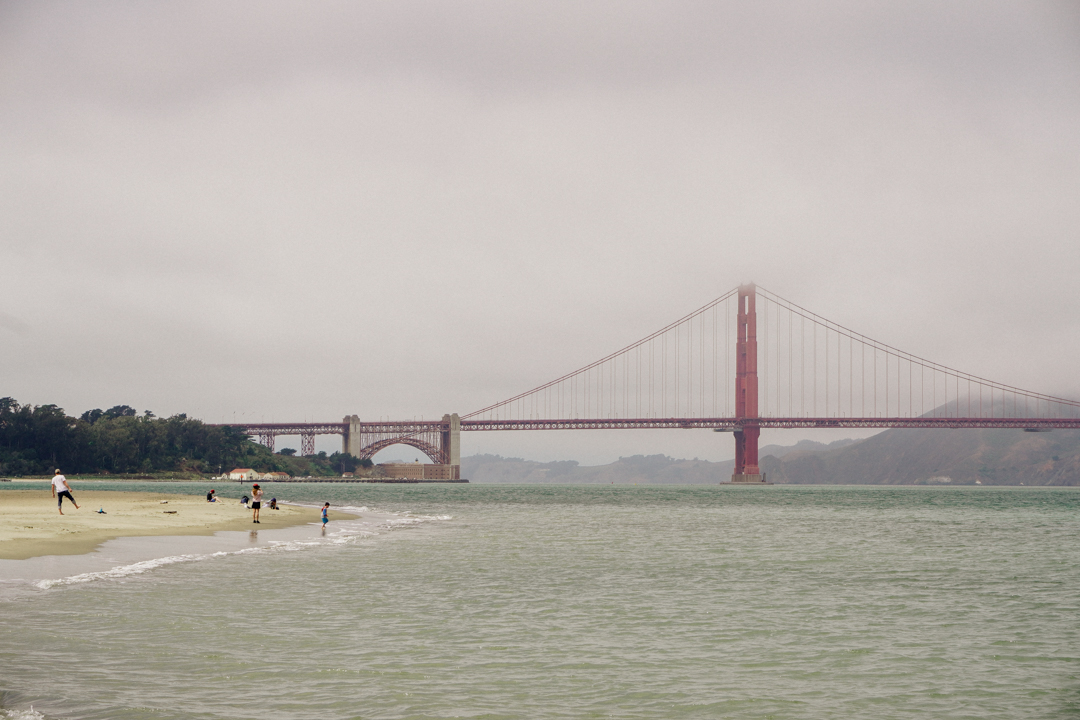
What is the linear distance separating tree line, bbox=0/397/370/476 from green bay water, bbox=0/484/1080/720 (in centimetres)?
14615

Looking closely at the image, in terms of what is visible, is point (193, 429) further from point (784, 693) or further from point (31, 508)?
point (784, 693)

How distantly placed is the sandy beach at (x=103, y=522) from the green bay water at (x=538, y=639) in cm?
436

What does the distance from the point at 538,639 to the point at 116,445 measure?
171 meters

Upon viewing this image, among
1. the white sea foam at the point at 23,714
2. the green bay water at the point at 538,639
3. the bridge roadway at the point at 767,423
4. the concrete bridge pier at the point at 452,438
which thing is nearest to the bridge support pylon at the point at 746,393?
the bridge roadway at the point at 767,423

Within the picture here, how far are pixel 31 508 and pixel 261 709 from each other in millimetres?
33832

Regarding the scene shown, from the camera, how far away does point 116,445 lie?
166m

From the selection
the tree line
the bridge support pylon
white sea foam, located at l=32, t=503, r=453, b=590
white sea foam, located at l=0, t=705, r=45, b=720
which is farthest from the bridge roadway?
white sea foam, located at l=0, t=705, r=45, b=720

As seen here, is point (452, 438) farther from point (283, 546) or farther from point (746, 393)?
point (283, 546)

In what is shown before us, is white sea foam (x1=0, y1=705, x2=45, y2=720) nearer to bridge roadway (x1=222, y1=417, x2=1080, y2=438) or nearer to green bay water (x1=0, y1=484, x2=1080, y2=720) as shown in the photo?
green bay water (x1=0, y1=484, x2=1080, y2=720)

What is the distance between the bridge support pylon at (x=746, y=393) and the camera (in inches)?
5704

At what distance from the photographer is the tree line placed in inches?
5925

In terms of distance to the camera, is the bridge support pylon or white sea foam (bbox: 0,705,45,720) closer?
white sea foam (bbox: 0,705,45,720)

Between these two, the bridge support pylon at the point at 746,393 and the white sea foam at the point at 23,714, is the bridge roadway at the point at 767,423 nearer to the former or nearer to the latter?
the bridge support pylon at the point at 746,393

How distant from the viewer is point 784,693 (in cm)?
1172
